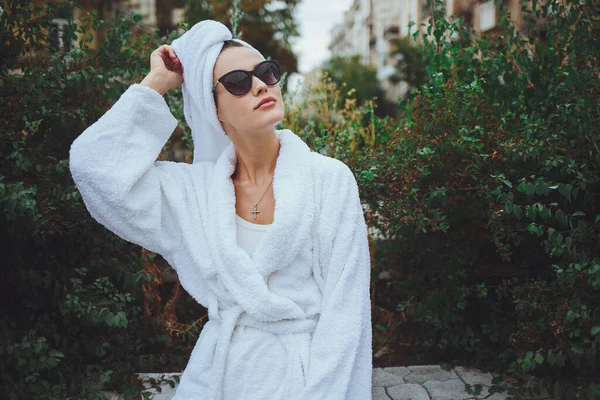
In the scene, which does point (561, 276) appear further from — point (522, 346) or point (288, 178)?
point (288, 178)

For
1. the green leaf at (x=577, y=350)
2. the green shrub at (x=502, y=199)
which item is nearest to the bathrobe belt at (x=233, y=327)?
the green shrub at (x=502, y=199)

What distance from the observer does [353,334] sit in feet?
5.14

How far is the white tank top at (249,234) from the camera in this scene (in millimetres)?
1741

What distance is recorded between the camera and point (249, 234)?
175cm

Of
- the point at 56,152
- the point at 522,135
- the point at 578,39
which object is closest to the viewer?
the point at 578,39

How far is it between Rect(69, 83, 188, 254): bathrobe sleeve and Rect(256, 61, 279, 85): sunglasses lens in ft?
1.09

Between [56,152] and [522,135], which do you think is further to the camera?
[56,152]

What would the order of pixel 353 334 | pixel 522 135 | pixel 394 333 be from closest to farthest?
pixel 353 334
pixel 522 135
pixel 394 333

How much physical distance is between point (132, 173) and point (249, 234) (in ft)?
1.33

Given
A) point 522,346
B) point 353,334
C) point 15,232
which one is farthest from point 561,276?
point 15,232

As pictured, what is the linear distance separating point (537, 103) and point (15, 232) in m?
2.78

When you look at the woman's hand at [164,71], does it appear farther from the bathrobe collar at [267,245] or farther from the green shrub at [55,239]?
the green shrub at [55,239]

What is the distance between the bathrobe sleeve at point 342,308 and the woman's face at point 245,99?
0.29m

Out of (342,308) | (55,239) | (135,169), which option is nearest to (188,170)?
(135,169)
